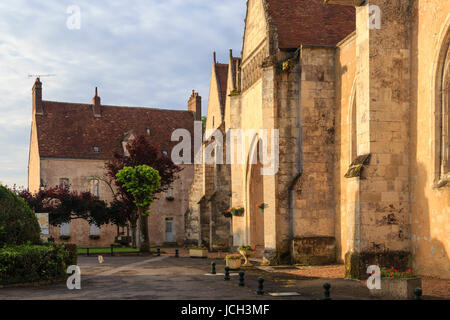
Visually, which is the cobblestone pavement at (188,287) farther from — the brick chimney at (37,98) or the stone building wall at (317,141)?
the brick chimney at (37,98)

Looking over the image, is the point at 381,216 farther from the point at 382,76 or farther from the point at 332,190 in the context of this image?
the point at 332,190

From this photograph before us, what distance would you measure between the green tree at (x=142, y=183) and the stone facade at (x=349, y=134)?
6.70m

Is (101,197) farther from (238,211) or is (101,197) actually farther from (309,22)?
(309,22)

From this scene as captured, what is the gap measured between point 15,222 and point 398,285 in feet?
35.6

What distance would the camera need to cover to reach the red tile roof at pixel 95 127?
4231 centimetres

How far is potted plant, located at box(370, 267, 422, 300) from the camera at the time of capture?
37.7 ft

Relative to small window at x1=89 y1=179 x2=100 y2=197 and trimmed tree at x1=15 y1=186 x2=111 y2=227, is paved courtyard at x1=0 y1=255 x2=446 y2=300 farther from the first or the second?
small window at x1=89 y1=179 x2=100 y2=197

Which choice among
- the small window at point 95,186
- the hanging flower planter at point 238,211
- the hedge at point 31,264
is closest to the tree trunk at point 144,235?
the hanging flower planter at point 238,211

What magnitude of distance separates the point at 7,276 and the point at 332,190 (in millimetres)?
12096

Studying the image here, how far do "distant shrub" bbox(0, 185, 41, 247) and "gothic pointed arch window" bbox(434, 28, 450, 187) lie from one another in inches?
466

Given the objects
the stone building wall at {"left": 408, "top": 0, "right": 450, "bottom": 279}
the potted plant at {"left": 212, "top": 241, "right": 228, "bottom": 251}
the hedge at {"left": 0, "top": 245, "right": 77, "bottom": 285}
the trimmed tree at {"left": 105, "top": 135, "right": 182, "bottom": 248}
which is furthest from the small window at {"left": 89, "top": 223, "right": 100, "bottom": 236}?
the stone building wall at {"left": 408, "top": 0, "right": 450, "bottom": 279}

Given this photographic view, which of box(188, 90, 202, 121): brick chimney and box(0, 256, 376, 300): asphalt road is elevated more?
box(188, 90, 202, 121): brick chimney

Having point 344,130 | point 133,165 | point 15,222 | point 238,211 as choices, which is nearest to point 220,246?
point 238,211
